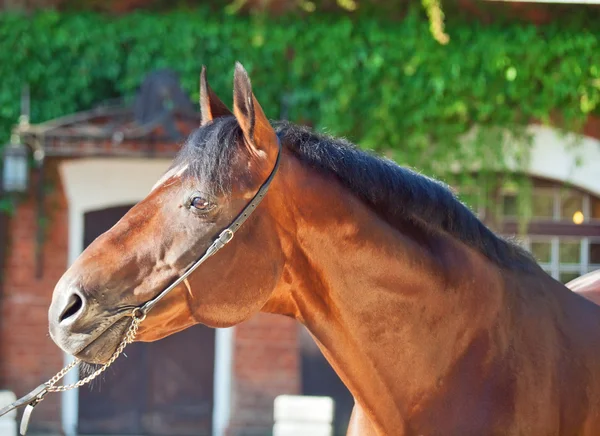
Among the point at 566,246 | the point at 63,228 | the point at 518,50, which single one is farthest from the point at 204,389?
the point at 518,50

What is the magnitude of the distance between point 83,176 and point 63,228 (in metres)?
0.56

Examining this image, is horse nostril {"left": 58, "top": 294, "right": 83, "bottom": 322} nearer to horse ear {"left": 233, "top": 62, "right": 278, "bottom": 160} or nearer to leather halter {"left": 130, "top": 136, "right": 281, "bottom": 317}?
leather halter {"left": 130, "top": 136, "right": 281, "bottom": 317}

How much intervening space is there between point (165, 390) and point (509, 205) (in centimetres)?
411

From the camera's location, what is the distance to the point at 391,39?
718 centimetres

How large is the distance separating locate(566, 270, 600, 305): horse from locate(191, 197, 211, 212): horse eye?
140 cm

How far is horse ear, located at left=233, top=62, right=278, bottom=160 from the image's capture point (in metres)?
2.03

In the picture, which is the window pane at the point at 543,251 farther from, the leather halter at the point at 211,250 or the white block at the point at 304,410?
the leather halter at the point at 211,250

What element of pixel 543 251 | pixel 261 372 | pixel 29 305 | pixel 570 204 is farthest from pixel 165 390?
pixel 570 204

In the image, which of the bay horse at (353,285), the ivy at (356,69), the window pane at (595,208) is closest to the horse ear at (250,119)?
the bay horse at (353,285)

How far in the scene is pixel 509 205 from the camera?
7.70m

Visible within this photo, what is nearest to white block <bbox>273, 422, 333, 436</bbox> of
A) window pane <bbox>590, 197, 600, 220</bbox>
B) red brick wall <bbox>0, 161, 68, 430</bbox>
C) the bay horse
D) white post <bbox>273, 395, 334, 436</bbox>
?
white post <bbox>273, 395, 334, 436</bbox>

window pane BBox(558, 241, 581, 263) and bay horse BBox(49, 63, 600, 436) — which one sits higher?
window pane BBox(558, 241, 581, 263)

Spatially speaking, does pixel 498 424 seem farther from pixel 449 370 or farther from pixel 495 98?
pixel 495 98

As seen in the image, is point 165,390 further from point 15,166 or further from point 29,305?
point 15,166
